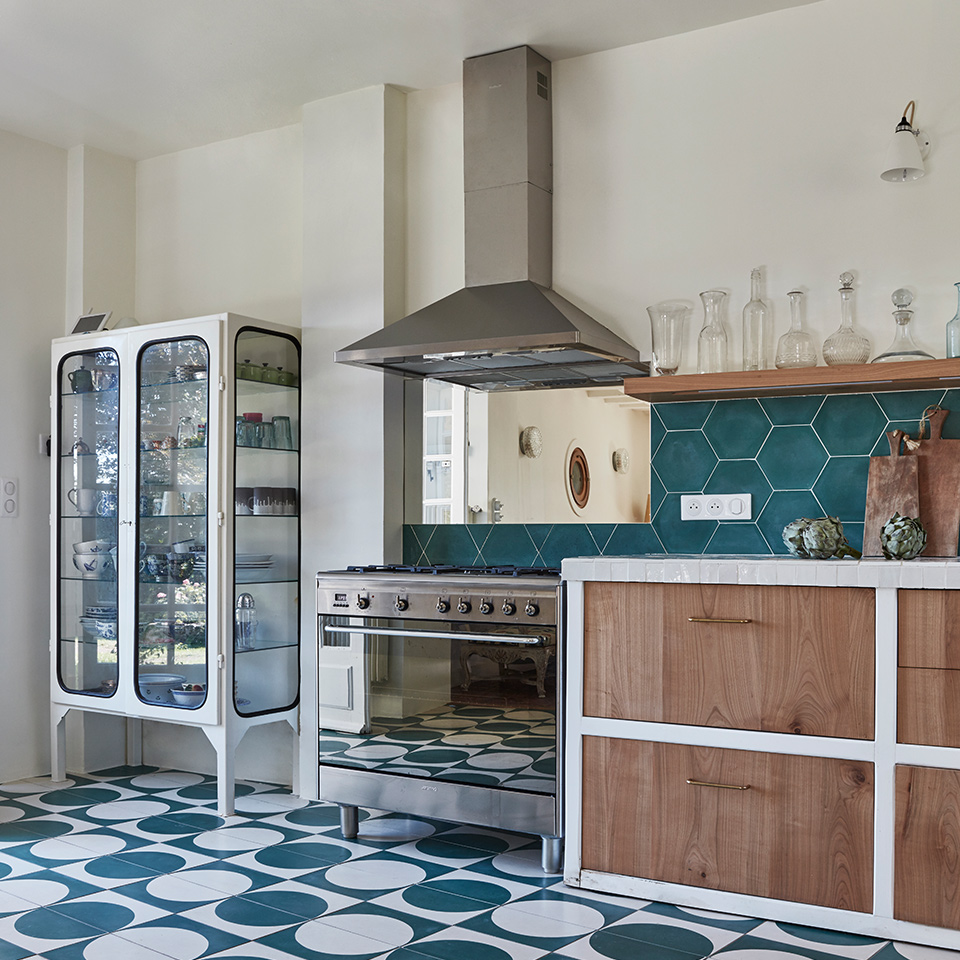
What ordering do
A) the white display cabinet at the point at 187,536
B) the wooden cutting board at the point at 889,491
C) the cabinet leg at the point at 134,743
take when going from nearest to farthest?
the wooden cutting board at the point at 889,491
the white display cabinet at the point at 187,536
the cabinet leg at the point at 134,743

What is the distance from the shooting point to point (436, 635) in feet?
9.99

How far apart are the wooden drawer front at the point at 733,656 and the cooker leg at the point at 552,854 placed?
16.1 inches

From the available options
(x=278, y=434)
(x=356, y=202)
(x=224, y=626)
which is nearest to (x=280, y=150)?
(x=356, y=202)

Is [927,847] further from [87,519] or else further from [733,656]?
[87,519]

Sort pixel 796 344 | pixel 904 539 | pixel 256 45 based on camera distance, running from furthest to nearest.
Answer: pixel 256 45 < pixel 796 344 < pixel 904 539

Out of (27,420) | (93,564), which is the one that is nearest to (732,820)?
(93,564)

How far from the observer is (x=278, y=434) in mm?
3822

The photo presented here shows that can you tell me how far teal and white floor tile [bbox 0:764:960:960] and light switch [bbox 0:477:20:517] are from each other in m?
1.20

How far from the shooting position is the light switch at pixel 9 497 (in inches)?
161

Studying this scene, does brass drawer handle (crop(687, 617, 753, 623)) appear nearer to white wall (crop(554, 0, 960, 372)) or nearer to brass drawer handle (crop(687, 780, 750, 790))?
brass drawer handle (crop(687, 780, 750, 790))

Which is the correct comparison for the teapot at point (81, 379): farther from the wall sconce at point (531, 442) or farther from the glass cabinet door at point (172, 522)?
the wall sconce at point (531, 442)

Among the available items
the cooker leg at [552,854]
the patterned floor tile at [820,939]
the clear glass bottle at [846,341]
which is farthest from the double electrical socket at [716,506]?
the patterned floor tile at [820,939]

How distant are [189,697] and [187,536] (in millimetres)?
597

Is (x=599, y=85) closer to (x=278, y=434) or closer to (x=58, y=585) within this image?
(x=278, y=434)
